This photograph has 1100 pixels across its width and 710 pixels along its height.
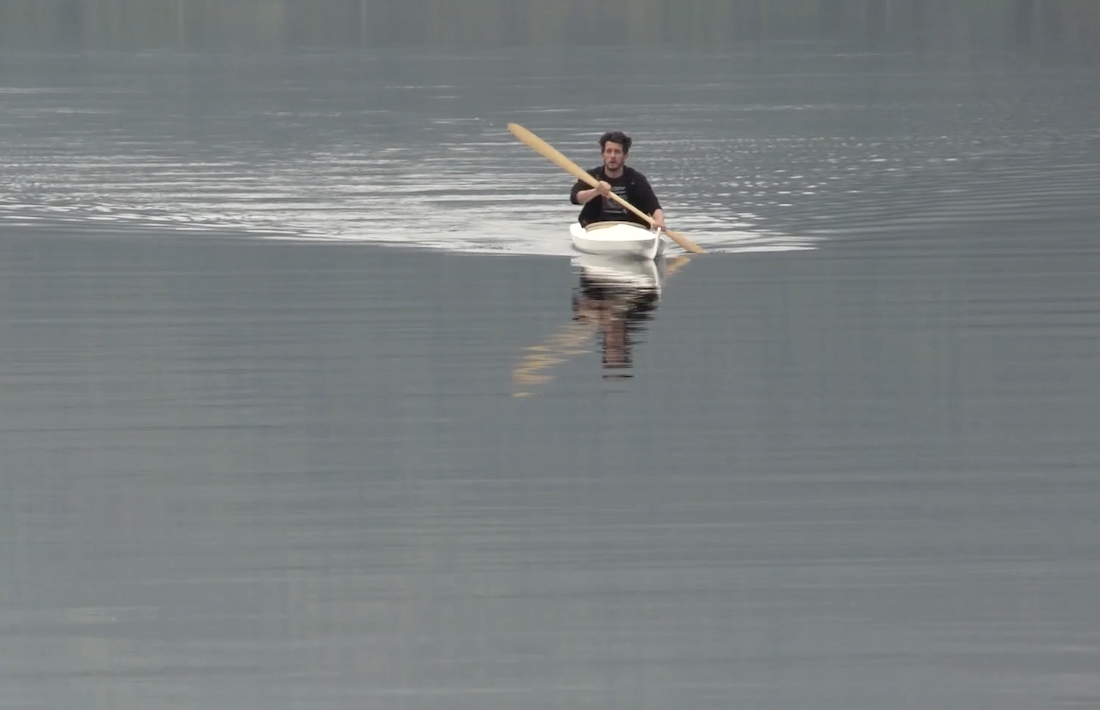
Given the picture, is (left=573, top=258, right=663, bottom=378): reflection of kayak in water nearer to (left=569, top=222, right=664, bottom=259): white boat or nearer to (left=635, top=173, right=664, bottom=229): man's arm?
(left=569, top=222, right=664, bottom=259): white boat

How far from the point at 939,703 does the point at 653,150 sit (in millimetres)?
31290

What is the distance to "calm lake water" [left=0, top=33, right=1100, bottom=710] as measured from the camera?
33.4 ft

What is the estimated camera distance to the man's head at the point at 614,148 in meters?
22.6

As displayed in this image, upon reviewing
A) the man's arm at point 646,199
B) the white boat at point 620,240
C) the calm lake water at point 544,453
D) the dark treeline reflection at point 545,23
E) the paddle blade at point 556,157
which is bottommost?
the calm lake water at point 544,453

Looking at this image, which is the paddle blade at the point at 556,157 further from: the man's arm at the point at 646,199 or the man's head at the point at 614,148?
the man's arm at the point at 646,199

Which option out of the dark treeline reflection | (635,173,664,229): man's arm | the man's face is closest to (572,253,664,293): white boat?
(635,173,664,229): man's arm

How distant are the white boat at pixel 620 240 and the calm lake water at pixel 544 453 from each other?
617 mm

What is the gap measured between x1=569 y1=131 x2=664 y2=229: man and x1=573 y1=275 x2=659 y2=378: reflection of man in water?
1.04m

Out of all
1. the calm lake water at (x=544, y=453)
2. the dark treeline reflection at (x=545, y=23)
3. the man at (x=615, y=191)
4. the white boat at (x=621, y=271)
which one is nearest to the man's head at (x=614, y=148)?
the man at (x=615, y=191)

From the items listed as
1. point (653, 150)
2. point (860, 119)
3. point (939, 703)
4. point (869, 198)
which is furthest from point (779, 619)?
point (860, 119)

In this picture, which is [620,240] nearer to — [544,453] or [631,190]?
[631,190]

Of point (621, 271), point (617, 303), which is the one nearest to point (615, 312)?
point (617, 303)

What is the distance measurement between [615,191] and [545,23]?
8356 cm

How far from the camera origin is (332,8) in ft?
434
